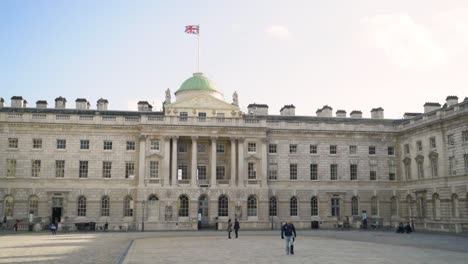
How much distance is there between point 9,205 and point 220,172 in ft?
75.8

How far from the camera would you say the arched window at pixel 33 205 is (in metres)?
54.5

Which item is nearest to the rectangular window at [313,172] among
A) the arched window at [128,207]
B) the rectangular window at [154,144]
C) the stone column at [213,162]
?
the stone column at [213,162]

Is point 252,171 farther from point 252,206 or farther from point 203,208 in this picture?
point 203,208

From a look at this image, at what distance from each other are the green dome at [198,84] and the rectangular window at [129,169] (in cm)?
1185

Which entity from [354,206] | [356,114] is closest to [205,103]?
[356,114]

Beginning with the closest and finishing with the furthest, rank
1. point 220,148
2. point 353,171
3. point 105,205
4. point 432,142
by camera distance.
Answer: point 432,142
point 105,205
point 220,148
point 353,171

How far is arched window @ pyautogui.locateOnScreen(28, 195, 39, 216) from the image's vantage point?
54.5 meters

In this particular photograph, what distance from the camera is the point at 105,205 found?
185ft

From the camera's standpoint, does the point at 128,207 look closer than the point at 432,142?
No

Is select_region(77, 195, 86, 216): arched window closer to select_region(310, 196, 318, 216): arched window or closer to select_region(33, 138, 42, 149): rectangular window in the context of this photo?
select_region(33, 138, 42, 149): rectangular window

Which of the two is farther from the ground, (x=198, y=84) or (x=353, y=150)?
(x=198, y=84)

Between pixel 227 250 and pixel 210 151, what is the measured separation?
32168mm

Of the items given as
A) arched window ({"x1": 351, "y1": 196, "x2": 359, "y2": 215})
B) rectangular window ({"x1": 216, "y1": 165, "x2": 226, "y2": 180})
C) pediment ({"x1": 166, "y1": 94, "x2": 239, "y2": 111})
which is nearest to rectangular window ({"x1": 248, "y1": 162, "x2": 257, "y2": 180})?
rectangular window ({"x1": 216, "y1": 165, "x2": 226, "y2": 180})

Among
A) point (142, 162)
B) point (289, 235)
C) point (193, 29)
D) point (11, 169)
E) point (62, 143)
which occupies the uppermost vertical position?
point (193, 29)
